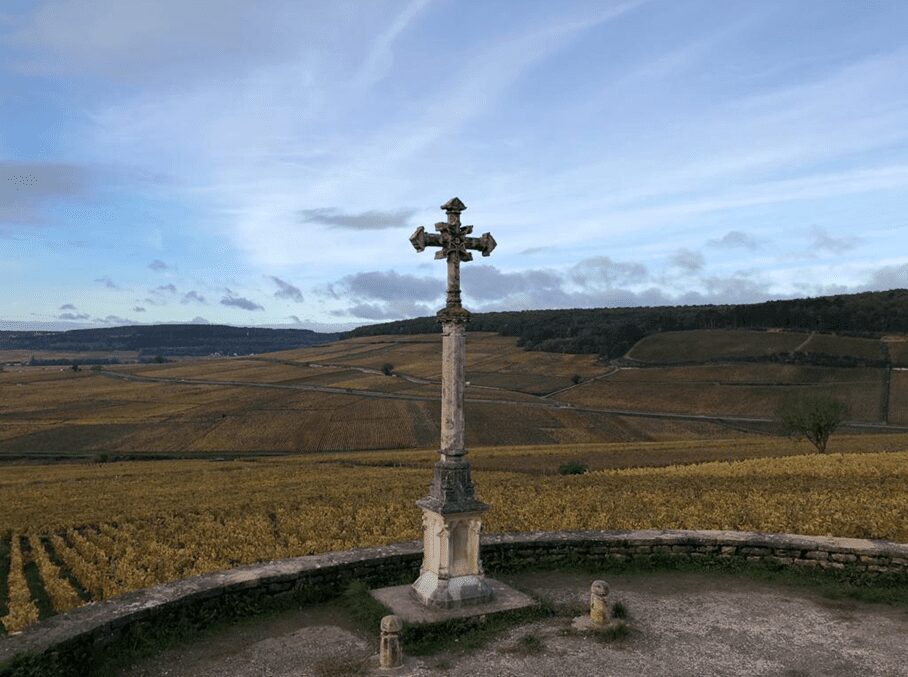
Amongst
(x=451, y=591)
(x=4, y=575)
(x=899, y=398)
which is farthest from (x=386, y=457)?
(x=899, y=398)

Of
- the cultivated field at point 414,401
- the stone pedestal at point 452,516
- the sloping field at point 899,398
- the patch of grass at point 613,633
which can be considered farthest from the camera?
the sloping field at point 899,398

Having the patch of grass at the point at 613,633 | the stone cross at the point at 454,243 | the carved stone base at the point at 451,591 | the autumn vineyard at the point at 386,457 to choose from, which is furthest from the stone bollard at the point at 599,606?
the autumn vineyard at the point at 386,457

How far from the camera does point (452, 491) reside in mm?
10164

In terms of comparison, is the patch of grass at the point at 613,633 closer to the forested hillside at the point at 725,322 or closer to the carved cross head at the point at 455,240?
the carved cross head at the point at 455,240

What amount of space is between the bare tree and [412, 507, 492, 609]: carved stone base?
138 ft

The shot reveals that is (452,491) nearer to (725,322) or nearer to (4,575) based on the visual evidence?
(4,575)

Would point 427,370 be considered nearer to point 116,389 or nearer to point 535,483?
point 116,389

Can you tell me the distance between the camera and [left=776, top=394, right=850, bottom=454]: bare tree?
147 feet

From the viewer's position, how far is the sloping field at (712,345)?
335 feet

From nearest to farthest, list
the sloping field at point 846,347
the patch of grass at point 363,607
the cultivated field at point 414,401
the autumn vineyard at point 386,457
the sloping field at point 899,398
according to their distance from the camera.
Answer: the patch of grass at point 363,607 → the autumn vineyard at point 386,457 → the cultivated field at point 414,401 → the sloping field at point 899,398 → the sloping field at point 846,347

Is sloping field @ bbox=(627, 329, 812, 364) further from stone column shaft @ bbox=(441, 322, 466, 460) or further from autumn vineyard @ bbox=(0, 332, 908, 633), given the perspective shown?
stone column shaft @ bbox=(441, 322, 466, 460)

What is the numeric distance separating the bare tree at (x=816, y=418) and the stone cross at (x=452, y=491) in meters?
42.2

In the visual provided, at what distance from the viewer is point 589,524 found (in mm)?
17828

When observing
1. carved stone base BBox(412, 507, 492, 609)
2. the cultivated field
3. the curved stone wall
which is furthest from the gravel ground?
the cultivated field
